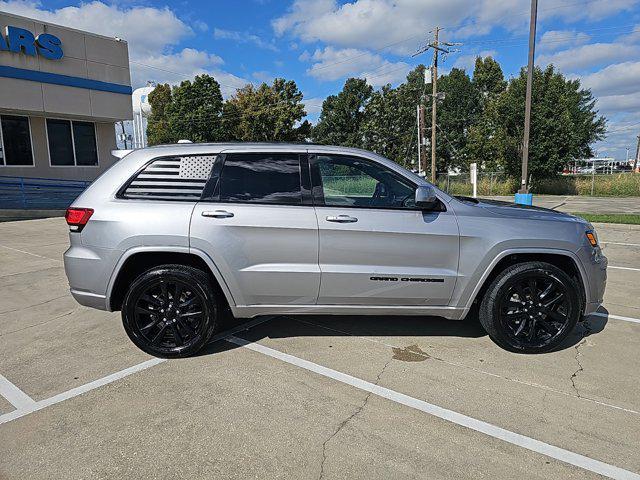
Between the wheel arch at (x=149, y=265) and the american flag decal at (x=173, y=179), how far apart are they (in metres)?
0.48

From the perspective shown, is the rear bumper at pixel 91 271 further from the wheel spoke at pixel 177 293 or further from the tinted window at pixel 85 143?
the tinted window at pixel 85 143

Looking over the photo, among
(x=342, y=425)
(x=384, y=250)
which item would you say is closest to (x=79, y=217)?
(x=384, y=250)

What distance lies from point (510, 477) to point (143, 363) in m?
2.94

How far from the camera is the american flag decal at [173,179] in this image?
373 cm

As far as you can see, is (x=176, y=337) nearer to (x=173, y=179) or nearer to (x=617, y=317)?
(x=173, y=179)

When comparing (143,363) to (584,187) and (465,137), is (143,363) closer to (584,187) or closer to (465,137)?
(584,187)

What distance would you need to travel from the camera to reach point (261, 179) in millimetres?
3770

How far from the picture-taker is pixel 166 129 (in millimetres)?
51125

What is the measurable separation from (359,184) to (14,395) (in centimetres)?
326

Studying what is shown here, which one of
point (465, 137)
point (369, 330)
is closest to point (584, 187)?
point (465, 137)

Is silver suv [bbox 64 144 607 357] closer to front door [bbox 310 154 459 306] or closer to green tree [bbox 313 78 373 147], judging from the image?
front door [bbox 310 154 459 306]

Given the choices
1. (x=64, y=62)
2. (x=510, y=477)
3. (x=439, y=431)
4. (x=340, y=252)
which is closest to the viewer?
(x=510, y=477)

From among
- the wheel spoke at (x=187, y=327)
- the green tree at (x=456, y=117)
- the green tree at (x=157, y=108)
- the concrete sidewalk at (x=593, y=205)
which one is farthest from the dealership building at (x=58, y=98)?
the green tree at (x=456, y=117)

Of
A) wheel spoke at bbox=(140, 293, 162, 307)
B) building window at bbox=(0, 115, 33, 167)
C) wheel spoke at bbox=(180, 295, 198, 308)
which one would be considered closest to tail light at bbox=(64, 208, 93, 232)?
wheel spoke at bbox=(140, 293, 162, 307)
